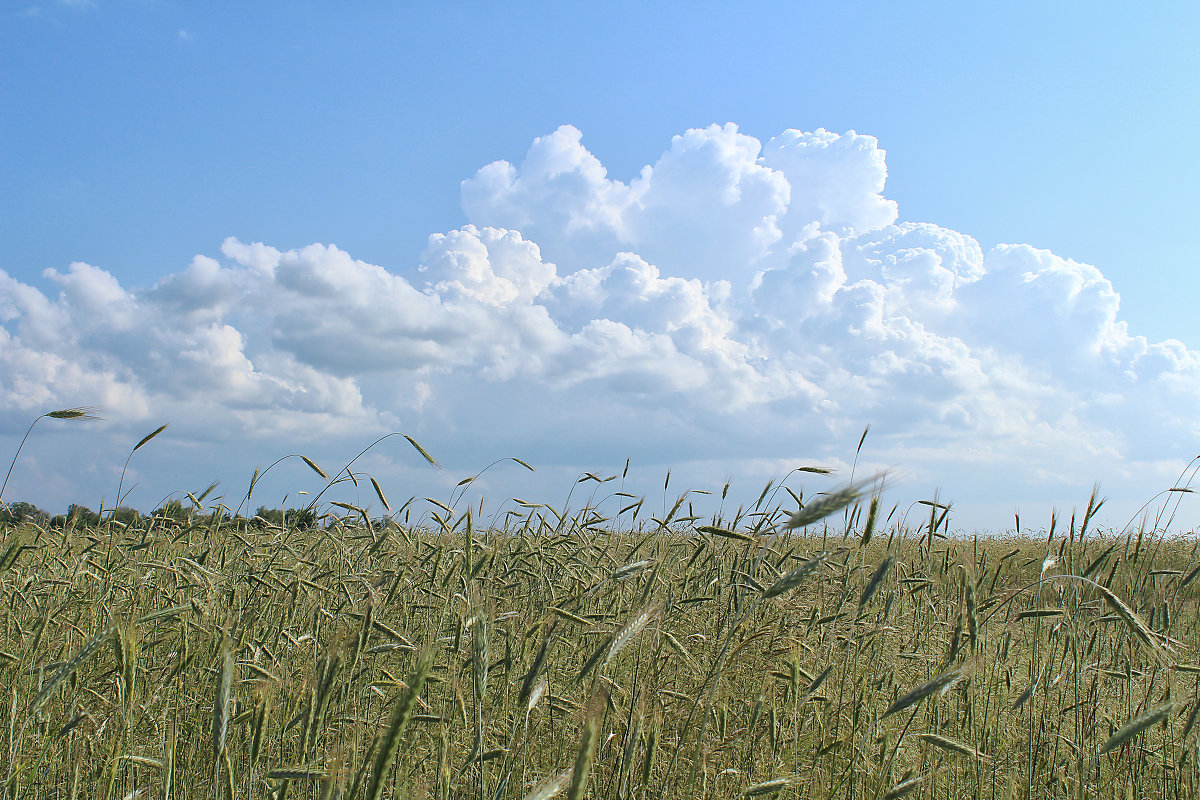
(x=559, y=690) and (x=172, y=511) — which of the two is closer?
(x=559, y=690)

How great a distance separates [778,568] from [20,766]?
3.36m

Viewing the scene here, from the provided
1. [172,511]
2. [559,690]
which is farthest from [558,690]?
[172,511]

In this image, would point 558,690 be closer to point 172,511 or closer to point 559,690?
point 559,690

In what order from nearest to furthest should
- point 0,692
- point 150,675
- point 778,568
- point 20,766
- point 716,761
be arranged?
point 20,766
point 716,761
point 0,692
point 150,675
point 778,568

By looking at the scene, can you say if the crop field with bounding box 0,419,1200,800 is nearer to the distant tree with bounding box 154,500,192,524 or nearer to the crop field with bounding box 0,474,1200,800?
the crop field with bounding box 0,474,1200,800

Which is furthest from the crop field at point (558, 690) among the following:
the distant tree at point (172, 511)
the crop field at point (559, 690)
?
the distant tree at point (172, 511)

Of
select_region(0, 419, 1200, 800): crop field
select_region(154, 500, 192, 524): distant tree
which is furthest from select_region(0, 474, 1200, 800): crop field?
select_region(154, 500, 192, 524): distant tree

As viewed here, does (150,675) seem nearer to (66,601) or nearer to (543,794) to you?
(66,601)

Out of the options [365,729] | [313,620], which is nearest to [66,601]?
[313,620]

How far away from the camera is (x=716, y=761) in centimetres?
279

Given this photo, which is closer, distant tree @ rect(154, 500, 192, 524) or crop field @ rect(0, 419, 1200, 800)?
crop field @ rect(0, 419, 1200, 800)

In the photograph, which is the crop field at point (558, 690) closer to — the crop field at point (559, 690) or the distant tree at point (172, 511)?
the crop field at point (559, 690)

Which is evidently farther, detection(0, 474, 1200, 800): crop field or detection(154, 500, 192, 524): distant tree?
detection(154, 500, 192, 524): distant tree

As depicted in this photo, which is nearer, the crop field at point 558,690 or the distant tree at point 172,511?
the crop field at point 558,690
